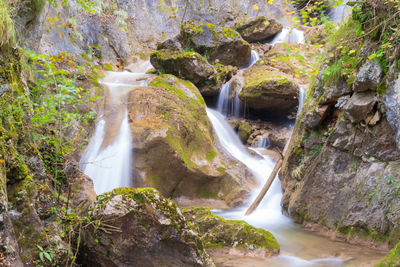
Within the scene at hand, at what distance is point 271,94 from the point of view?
11.2 meters

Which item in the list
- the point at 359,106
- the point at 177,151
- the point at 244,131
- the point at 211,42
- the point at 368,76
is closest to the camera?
the point at 368,76

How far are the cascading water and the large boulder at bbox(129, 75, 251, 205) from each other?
9.2 inches

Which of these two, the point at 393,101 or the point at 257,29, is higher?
the point at 257,29

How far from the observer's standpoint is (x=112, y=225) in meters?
3.38

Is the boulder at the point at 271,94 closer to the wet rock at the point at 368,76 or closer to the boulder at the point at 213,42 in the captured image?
the boulder at the point at 213,42

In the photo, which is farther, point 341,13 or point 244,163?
point 341,13

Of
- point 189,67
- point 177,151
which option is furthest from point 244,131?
point 177,151

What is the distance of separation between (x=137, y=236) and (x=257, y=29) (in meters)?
15.5

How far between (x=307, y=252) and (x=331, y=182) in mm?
1638

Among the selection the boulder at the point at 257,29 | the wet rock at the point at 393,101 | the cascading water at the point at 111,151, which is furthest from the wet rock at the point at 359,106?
the boulder at the point at 257,29

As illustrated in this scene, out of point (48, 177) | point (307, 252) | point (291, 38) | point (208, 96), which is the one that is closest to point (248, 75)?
point (208, 96)

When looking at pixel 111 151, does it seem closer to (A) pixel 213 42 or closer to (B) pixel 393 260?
(B) pixel 393 260

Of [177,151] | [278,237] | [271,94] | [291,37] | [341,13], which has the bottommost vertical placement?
[278,237]

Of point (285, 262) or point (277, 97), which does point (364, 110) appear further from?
point (277, 97)
